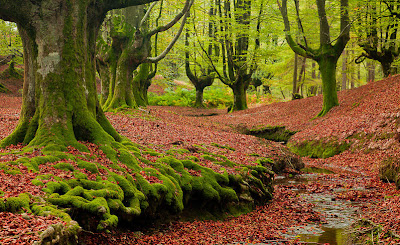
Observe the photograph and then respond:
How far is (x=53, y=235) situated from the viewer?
3.39 m

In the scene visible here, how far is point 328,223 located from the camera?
6594mm

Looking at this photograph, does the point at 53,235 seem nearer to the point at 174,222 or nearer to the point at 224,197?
the point at 174,222

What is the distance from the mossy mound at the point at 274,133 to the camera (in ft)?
58.5

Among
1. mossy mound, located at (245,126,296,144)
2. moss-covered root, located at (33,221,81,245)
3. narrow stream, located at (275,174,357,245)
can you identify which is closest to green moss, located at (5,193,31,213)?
moss-covered root, located at (33,221,81,245)

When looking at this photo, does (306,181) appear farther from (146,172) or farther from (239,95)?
(239,95)

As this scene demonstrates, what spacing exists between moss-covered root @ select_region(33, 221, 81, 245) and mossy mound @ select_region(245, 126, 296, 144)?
15131 mm

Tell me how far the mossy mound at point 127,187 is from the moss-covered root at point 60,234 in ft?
0.17

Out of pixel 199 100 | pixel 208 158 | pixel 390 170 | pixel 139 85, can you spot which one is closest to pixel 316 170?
pixel 390 170

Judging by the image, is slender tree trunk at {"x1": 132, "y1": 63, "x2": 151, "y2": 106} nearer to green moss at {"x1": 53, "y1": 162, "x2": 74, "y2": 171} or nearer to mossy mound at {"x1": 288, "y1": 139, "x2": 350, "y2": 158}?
mossy mound at {"x1": 288, "y1": 139, "x2": 350, "y2": 158}

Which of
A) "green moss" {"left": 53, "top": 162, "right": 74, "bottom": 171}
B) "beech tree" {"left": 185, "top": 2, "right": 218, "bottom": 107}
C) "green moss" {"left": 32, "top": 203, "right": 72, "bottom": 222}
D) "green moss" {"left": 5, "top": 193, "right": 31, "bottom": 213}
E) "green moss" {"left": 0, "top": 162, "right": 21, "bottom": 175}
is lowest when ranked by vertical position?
"green moss" {"left": 32, "top": 203, "right": 72, "bottom": 222}

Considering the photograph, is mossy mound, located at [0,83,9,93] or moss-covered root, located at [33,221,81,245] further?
mossy mound, located at [0,83,9,93]

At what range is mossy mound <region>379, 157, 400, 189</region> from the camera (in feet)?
28.4

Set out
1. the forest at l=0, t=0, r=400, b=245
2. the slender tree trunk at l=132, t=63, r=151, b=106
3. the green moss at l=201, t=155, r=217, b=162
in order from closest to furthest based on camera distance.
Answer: the forest at l=0, t=0, r=400, b=245
the green moss at l=201, t=155, r=217, b=162
the slender tree trunk at l=132, t=63, r=151, b=106

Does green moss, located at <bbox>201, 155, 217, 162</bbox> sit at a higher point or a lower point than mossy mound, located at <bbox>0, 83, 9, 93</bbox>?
lower
